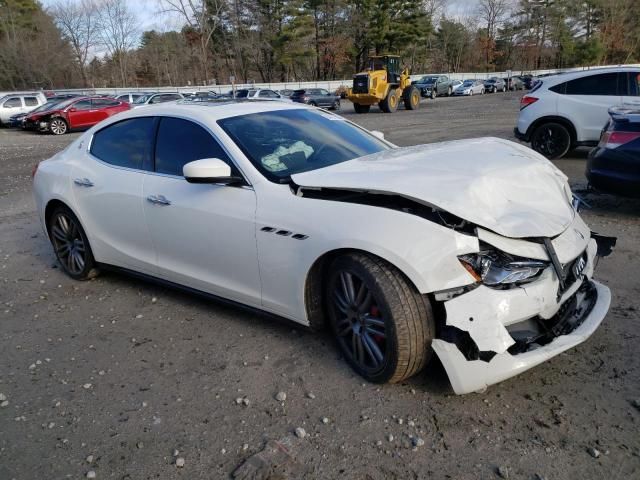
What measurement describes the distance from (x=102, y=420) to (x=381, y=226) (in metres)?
1.80

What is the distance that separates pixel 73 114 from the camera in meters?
21.8

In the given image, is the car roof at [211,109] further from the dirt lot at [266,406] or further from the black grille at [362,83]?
the black grille at [362,83]

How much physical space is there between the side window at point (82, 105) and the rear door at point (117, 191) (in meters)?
19.8

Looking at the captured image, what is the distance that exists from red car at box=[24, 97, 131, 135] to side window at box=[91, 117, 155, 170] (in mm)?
18504

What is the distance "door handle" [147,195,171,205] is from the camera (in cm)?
365

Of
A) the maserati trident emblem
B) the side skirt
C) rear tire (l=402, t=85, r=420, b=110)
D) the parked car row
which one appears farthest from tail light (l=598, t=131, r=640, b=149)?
rear tire (l=402, t=85, r=420, b=110)

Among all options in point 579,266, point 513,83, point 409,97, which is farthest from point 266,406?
point 513,83

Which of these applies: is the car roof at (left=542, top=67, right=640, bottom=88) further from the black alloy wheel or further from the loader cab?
the loader cab

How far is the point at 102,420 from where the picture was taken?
108 inches

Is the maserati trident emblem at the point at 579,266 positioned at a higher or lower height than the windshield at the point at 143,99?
lower

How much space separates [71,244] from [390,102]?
23.9 metres

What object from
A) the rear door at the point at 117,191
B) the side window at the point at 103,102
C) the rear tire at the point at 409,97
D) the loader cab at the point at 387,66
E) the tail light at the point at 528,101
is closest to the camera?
the rear door at the point at 117,191

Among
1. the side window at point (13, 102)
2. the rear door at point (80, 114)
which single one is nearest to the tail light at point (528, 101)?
the rear door at point (80, 114)

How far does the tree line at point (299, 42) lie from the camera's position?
192 ft
